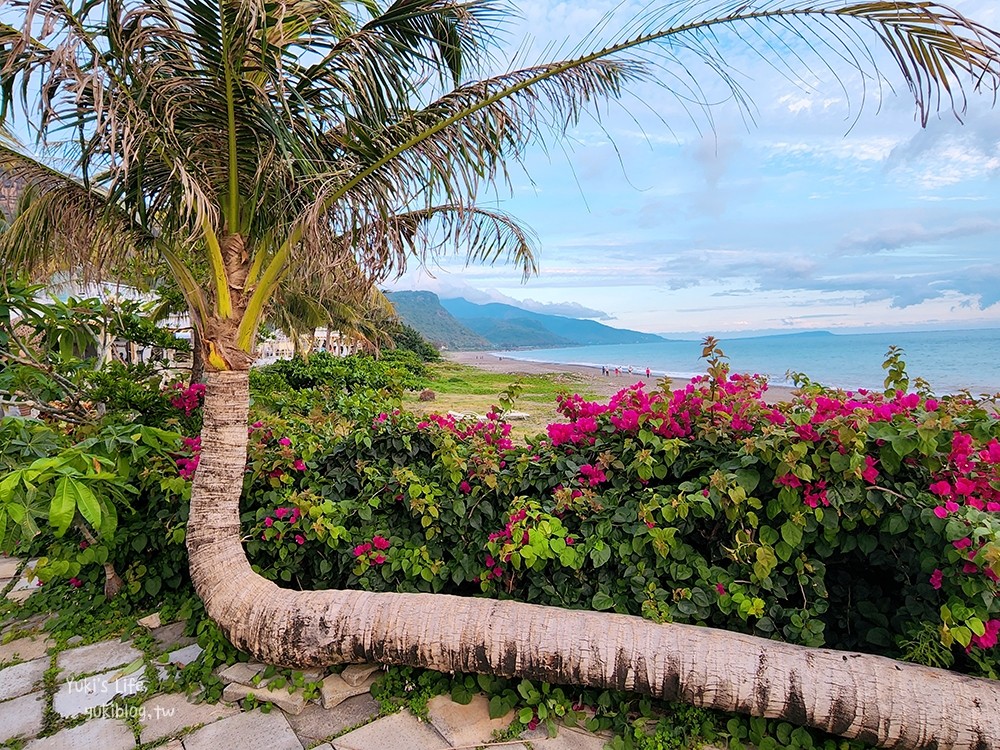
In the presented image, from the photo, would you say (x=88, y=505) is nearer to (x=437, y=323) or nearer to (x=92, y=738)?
(x=92, y=738)

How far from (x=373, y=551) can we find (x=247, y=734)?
862 mm

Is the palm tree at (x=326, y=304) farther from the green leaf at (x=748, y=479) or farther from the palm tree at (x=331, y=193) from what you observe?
the green leaf at (x=748, y=479)

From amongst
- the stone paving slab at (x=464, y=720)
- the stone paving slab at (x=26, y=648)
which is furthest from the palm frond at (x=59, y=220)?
the stone paving slab at (x=464, y=720)

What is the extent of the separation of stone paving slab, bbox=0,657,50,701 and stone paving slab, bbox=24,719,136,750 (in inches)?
18.5

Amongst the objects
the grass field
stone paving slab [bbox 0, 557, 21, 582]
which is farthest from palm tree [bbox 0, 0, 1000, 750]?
the grass field

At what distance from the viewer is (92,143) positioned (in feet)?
7.96

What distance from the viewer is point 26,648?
2664 mm

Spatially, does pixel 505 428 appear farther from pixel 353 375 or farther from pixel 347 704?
pixel 353 375

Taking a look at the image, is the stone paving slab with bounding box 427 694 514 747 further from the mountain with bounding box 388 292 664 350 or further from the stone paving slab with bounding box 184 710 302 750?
the mountain with bounding box 388 292 664 350

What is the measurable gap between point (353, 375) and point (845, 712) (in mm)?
12375

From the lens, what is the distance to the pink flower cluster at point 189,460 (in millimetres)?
2965

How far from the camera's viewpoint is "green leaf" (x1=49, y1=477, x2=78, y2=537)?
80.8 inches

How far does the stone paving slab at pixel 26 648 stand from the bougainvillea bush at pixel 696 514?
3.86ft

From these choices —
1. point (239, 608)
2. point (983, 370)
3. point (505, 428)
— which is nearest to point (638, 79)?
point (505, 428)
